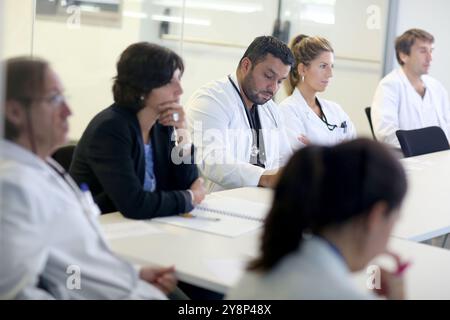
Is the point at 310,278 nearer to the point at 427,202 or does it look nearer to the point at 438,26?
the point at 427,202

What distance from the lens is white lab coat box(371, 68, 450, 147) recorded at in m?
5.07

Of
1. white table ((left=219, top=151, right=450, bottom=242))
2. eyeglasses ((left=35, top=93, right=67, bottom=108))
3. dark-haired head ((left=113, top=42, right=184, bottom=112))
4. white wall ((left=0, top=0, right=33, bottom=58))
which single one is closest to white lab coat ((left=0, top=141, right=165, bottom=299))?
eyeglasses ((left=35, top=93, right=67, bottom=108))

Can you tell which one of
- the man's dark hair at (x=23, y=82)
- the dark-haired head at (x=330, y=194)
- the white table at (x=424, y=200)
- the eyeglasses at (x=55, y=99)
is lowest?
the white table at (x=424, y=200)

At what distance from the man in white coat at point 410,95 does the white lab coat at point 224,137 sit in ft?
6.09

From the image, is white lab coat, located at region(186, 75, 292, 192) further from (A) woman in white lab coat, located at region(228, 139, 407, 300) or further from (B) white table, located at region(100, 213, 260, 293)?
(A) woman in white lab coat, located at region(228, 139, 407, 300)

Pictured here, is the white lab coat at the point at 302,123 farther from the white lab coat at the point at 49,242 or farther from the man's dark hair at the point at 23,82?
the man's dark hair at the point at 23,82

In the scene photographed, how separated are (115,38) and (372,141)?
3.49 meters

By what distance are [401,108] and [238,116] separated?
7.21 feet

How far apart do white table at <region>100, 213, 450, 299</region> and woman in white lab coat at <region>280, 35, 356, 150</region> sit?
1.58 m

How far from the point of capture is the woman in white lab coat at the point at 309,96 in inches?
149

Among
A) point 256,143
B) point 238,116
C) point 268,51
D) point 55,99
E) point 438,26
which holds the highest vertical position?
point 438,26

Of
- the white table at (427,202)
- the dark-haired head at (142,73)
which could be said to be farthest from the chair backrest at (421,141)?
the dark-haired head at (142,73)

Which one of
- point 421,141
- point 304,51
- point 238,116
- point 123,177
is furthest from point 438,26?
point 123,177

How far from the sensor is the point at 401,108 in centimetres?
517
